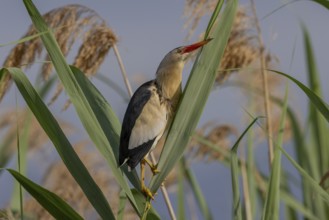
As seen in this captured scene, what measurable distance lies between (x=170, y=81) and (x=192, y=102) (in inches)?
24.0

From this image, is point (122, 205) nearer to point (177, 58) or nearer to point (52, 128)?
point (52, 128)

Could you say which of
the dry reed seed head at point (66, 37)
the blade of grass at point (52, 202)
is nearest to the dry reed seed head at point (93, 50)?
the dry reed seed head at point (66, 37)

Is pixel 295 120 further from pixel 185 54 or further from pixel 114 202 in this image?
pixel 185 54

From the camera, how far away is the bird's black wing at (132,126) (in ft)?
8.64

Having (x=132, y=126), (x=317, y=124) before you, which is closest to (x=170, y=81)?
(x=132, y=126)

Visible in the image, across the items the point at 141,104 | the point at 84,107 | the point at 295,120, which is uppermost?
the point at 84,107

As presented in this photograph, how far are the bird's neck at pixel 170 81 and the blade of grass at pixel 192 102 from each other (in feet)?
1.76

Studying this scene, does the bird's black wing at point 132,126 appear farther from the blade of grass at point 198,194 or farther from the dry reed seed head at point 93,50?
the blade of grass at point 198,194

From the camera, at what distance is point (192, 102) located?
236 cm

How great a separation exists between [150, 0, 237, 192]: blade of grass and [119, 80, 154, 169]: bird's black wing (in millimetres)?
252

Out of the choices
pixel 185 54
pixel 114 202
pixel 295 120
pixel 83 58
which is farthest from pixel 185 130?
pixel 295 120

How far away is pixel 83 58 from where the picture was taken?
12.0 feet

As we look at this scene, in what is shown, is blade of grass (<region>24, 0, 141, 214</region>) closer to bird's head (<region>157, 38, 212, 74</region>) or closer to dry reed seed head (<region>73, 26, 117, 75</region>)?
bird's head (<region>157, 38, 212, 74</region>)

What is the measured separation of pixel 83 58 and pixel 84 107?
4.65 feet
